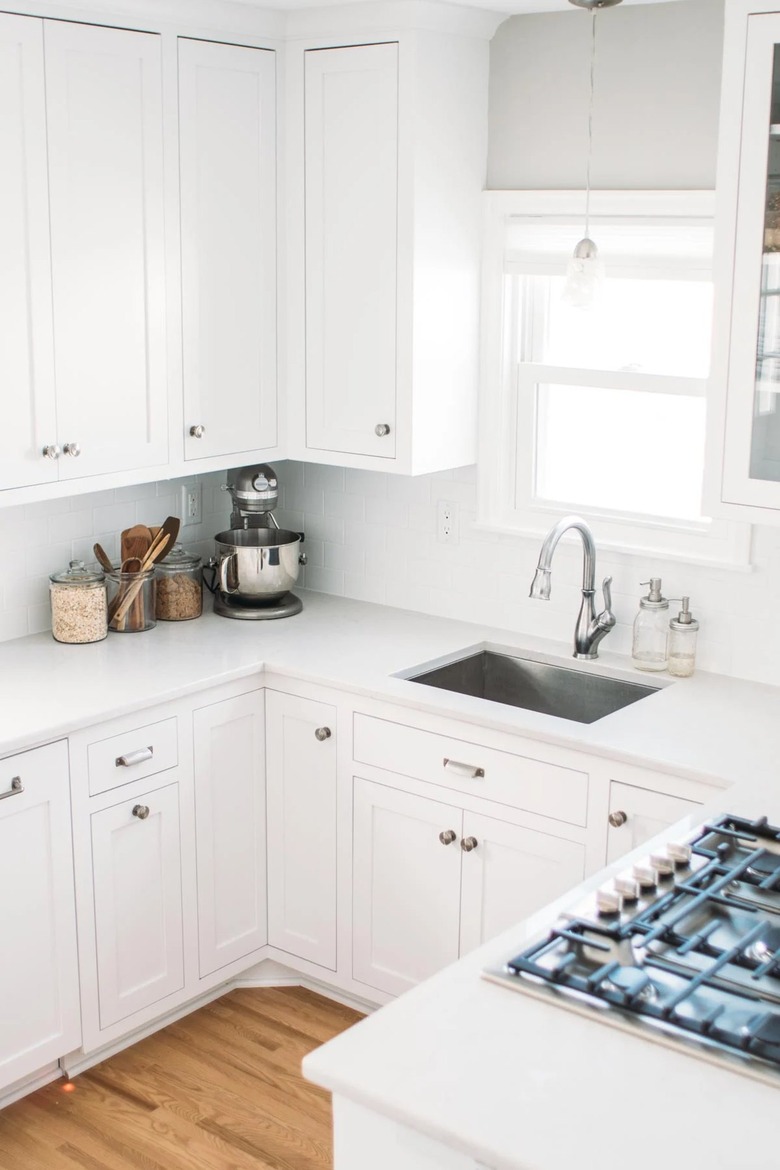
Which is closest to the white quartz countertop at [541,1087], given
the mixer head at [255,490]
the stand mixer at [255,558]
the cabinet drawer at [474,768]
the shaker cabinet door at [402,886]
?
the cabinet drawer at [474,768]

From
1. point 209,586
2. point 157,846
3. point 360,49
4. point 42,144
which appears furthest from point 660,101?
point 157,846

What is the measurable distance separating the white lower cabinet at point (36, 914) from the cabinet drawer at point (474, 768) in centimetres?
74

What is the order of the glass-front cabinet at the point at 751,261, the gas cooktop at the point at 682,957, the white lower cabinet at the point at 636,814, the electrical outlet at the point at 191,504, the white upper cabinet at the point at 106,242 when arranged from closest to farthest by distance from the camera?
the gas cooktop at the point at 682,957 < the glass-front cabinet at the point at 751,261 < the white lower cabinet at the point at 636,814 < the white upper cabinet at the point at 106,242 < the electrical outlet at the point at 191,504

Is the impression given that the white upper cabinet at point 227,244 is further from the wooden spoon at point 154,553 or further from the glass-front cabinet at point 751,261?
the glass-front cabinet at point 751,261

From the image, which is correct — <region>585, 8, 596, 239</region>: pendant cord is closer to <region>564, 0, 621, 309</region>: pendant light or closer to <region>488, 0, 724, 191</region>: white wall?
<region>488, 0, 724, 191</region>: white wall

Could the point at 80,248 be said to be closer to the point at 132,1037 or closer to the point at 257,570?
the point at 257,570

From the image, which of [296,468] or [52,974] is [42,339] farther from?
[52,974]

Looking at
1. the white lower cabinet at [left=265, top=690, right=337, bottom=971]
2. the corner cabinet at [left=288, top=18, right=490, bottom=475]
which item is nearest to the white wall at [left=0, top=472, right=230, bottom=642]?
the corner cabinet at [left=288, top=18, right=490, bottom=475]

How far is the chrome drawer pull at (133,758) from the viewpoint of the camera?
3.11 metres

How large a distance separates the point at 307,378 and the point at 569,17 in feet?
3.62

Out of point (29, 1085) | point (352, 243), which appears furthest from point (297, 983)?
point (352, 243)

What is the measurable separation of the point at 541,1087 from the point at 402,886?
5.59 ft

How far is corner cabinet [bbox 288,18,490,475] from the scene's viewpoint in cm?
329

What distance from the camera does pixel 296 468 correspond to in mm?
4086
